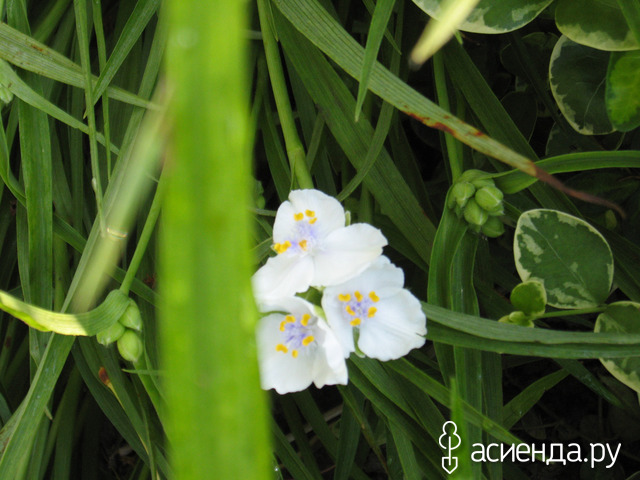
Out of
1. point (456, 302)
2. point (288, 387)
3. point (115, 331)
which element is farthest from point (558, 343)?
point (115, 331)

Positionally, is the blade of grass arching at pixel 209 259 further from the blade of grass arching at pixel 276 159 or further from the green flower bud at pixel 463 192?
the blade of grass arching at pixel 276 159

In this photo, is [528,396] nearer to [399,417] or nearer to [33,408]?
[399,417]

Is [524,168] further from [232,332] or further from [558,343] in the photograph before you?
[232,332]

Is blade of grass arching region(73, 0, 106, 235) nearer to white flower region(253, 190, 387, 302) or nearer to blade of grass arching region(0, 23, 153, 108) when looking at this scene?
blade of grass arching region(0, 23, 153, 108)

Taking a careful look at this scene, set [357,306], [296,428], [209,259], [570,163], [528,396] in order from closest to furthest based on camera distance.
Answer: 1. [209,259]
2. [357,306]
3. [570,163]
4. [528,396]
5. [296,428]

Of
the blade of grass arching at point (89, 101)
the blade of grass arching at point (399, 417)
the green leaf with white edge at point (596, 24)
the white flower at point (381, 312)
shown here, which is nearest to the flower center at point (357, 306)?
the white flower at point (381, 312)

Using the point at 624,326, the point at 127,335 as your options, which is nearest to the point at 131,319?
the point at 127,335
